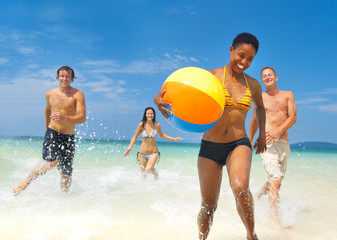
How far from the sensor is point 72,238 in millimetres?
4004

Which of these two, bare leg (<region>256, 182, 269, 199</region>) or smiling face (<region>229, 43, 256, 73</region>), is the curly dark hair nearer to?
smiling face (<region>229, 43, 256, 73</region>)

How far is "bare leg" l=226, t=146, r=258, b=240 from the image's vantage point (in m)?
2.93

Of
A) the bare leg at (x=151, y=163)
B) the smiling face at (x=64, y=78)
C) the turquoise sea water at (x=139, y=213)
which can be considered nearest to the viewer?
the turquoise sea water at (x=139, y=213)

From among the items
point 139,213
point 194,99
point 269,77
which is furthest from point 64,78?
point 194,99

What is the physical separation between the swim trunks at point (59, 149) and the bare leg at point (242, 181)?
160 inches

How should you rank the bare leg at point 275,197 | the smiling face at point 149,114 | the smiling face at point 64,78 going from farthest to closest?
1. the smiling face at point 149,114
2. the smiling face at point 64,78
3. the bare leg at point 275,197

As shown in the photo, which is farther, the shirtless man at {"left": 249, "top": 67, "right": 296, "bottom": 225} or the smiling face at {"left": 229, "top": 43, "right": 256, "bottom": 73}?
the shirtless man at {"left": 249, "top": 67, "right": 296, "bottom": 225}

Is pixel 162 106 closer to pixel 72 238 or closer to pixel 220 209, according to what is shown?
pixel 72 238

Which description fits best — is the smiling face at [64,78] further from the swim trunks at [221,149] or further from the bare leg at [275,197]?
the bare leg at [275,197]

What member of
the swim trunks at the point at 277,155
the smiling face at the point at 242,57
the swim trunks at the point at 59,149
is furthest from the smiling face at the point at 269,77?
the swim trunks at the point at 59,149

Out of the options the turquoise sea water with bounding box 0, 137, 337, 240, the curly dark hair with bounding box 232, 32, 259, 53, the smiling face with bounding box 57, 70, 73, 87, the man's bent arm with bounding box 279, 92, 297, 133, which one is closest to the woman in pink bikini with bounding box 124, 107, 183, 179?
the turquoise sea water with bounding box 0, 137, 337, 240

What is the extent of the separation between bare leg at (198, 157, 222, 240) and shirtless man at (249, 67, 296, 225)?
213 centimetres

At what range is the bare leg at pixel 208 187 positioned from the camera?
127 inches

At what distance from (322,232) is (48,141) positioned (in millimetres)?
4965
